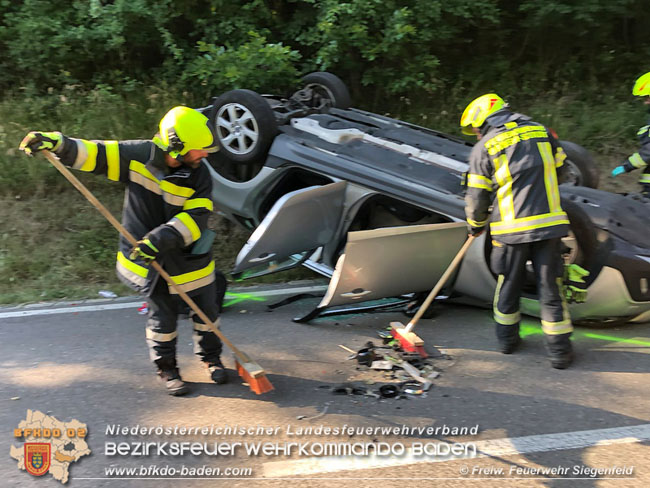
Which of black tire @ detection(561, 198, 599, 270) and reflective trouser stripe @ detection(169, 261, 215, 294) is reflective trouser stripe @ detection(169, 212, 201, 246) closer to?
reflective trouser stripe @ detection(169, 261, 215, 294)

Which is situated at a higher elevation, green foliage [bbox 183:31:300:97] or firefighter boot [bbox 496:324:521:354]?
green foliage [bbox 183:31:300:97]

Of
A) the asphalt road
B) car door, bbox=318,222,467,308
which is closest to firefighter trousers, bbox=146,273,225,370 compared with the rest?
the asphalt road

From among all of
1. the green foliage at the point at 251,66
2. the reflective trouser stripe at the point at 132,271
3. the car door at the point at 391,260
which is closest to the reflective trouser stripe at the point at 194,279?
the reflective trouser stripe at the point at 132,271

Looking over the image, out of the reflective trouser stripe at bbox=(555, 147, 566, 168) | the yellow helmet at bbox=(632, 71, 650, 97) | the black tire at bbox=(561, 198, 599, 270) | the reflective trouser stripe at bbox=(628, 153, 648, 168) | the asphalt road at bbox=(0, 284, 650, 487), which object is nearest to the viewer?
the asphalt road at bbox=(0, 284, 650, 487)

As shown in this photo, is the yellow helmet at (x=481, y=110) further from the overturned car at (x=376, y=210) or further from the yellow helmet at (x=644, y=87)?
the yellow helmet at (x=644, y=87)

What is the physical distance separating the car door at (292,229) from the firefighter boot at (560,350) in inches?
71.3

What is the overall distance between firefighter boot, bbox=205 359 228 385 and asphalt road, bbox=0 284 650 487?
0.04 meters

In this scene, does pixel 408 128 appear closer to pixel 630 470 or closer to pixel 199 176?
pixel 199 176

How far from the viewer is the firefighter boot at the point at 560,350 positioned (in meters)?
3.59

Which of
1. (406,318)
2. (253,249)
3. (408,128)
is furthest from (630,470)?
(408,128)

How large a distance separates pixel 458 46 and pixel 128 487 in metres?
7.77

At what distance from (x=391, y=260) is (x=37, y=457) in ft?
7.86

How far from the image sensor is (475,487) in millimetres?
2529

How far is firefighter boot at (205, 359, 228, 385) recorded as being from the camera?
11.4 feet
